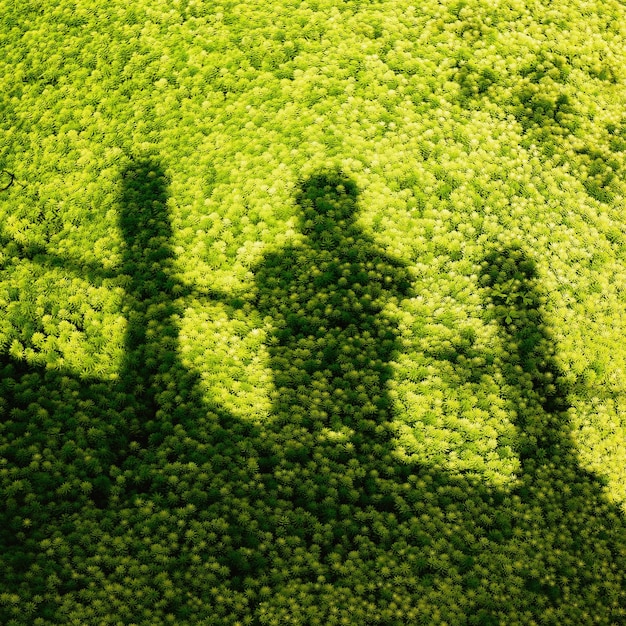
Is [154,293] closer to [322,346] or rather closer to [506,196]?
[322,346]

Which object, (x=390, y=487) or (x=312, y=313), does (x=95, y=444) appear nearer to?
(x=312, y=313)

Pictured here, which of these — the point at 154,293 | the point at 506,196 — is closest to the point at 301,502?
the point at 154,293

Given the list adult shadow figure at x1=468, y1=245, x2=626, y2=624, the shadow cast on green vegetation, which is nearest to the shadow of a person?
the shadow cast on green vegetation

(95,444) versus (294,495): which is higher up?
(95,444)

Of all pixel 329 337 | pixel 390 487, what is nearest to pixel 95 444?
pixel 329 337

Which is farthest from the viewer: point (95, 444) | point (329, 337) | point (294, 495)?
point (329, 337)

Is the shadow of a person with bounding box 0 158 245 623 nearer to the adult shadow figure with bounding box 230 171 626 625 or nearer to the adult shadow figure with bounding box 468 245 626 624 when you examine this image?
the adult shadow figure with bounding box 230 171 626 625

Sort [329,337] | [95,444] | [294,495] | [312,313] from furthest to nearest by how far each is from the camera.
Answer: [312,313] → [329,337] → [95,444] → [294,495]
